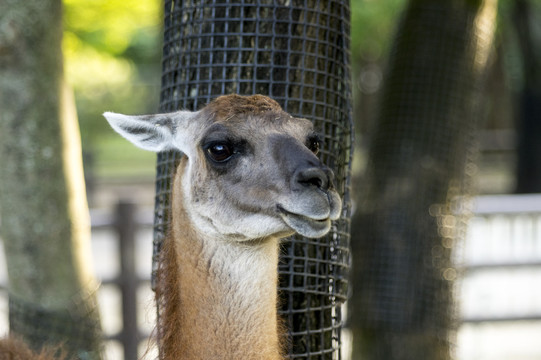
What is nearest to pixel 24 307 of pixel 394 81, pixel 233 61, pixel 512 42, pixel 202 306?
pixel 202 306

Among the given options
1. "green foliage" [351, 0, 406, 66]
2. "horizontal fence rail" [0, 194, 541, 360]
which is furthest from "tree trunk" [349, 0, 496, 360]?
"green foliage" [351, 0, 406, 66]

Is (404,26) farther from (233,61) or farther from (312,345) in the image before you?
(312,345)

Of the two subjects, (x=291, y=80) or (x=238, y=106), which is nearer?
(x=238, y=106)

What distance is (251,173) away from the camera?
10.6ft

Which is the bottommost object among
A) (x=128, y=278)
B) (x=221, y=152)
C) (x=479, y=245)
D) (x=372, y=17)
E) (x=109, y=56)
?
(x=128, y=278)

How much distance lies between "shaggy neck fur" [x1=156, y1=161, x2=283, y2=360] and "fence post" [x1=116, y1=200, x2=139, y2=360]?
4630 mm

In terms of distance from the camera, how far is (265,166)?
3203mm

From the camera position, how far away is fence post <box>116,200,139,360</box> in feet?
26.0

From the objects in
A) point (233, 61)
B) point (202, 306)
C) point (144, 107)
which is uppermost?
point (144, 107)

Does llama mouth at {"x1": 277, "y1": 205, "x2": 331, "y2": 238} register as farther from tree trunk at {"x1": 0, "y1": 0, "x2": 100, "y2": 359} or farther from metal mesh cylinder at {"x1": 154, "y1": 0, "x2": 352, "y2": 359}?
tree trunk at {"x1": 0, "y1": 0, "x2": 100, "y2": 359}

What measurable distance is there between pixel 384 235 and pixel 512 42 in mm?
16579

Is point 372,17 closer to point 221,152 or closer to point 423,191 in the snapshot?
point 423,191

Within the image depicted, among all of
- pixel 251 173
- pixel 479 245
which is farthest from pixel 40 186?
pixel 479 245

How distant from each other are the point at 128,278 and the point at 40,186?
11.9 ft
